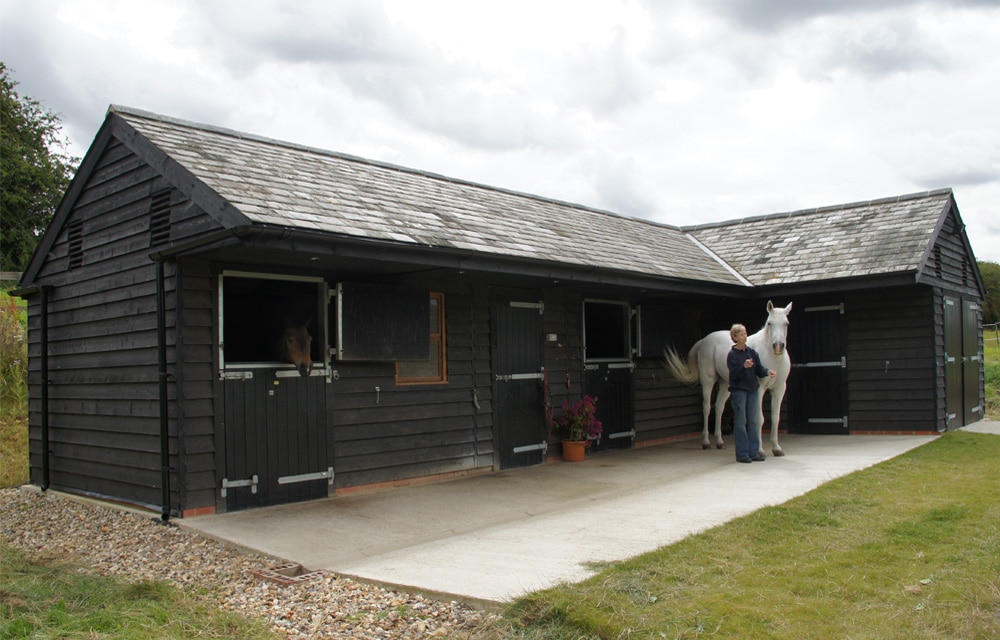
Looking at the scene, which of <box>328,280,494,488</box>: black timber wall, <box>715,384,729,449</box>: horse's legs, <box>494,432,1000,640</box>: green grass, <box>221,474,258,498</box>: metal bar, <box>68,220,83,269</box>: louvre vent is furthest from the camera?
<box>715,384,729,449</box>: horse's legs

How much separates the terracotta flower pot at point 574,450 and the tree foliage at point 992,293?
97.9 ft

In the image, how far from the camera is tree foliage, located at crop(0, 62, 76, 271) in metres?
27.5

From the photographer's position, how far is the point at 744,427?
30.6 ft

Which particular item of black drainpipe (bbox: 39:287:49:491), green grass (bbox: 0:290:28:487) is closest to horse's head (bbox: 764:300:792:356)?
black drainpipe (bbox: 39:287:49:491)

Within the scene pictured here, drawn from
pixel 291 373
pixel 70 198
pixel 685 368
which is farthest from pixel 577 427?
pixel 70 198

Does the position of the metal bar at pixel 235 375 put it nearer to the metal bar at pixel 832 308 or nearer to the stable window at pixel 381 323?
the stable window at pixel 381 323

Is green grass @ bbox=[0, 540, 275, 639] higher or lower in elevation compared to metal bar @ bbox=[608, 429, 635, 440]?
lower

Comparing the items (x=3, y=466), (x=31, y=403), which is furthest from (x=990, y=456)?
(x=3, y=466)

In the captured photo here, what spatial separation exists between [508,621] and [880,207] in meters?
11.4

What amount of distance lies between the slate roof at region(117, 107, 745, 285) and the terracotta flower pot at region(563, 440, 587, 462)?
2.13 m

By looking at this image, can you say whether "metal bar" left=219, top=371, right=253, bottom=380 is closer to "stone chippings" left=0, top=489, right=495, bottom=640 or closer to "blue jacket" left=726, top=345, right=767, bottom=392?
"stone chippings" left=0, top=489, right=495, bottom=640

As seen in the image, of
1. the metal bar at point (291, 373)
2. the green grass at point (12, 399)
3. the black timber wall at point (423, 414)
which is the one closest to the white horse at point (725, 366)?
the black timber wall at point (423, 414)

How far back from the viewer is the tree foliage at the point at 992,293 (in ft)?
113

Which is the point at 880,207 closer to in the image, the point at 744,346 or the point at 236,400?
the point at 744,346
